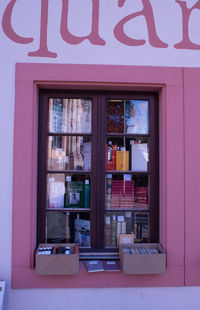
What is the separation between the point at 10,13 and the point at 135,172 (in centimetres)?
234

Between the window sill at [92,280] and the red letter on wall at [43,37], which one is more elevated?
the red letter on wall at [43,37]

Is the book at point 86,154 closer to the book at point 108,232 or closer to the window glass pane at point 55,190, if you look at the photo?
the window glass pane at point 55,190

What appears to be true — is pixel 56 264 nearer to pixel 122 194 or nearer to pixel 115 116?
pixel 122 194

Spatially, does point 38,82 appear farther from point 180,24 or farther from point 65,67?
point 180,24

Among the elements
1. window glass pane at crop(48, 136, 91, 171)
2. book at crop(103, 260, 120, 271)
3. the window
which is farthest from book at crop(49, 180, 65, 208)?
book at crop(103, 260, 120, 271)

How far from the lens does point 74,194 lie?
331 centimetres

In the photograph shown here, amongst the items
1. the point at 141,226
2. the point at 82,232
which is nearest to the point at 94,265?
the point at 82,232

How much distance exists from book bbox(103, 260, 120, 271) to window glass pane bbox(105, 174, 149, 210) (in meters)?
0.62

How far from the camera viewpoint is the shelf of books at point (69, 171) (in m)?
3.26

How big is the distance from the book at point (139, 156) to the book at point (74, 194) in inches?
27.3

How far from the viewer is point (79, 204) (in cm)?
328

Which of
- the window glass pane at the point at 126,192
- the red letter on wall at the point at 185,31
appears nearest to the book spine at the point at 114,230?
the window glass pane at the point at 126,192

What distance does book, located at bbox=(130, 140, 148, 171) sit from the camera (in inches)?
131

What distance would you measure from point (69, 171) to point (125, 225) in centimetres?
96
